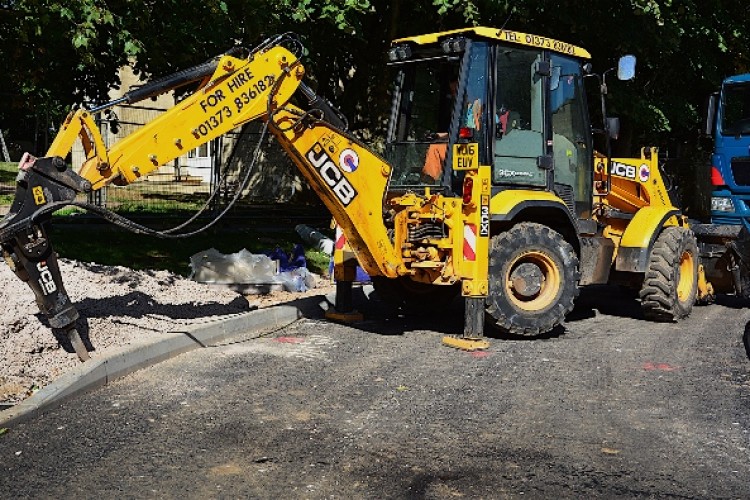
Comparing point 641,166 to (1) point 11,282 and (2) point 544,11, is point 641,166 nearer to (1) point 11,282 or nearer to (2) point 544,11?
(2) point 544,11

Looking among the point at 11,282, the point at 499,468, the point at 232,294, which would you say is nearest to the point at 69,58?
the point at 232,294

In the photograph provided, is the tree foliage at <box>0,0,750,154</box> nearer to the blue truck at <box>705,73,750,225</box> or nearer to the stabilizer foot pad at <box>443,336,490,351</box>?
the blue truck at <box>705,73,750,225</box>

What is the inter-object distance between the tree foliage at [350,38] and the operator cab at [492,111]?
24.4 inches

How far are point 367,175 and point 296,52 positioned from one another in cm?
131

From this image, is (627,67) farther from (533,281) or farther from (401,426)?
(401,426)

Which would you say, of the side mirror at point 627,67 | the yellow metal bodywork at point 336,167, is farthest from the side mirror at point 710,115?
the yellow metal bodywork at point 336,167

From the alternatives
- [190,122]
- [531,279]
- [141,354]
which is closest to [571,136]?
[531,279]

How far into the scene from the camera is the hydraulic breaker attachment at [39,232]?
625 centimetres

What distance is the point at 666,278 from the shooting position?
377 inches

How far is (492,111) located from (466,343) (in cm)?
227

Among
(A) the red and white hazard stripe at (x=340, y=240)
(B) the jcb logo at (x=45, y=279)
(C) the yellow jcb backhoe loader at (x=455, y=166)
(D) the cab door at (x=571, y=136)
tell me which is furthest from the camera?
(A) the red and white hazard stripe at (x=340, y=240)

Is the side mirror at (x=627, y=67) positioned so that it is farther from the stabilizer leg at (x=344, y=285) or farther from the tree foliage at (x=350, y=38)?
the stabilizer leg at (x=344, y=285)

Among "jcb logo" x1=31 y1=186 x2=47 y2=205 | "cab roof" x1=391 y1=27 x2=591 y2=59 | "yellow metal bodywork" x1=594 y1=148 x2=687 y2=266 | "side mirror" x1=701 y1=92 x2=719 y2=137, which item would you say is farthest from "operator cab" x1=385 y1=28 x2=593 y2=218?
"jcb logo" x1=31 y1=186 x2=47 y2=205

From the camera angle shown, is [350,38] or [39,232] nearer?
[39,232]
